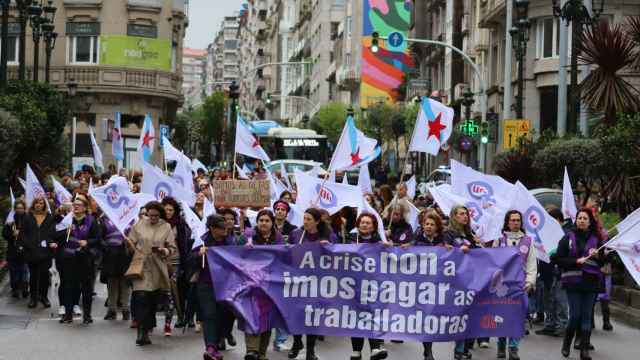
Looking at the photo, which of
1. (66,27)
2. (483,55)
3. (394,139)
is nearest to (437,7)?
(394,139)

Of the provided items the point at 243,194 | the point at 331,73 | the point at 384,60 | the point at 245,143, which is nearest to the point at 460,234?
the point at 243,194

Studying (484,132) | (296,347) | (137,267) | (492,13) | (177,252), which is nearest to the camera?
(296,347)

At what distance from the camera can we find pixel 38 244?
55.3 feet

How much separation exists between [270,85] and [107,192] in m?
137

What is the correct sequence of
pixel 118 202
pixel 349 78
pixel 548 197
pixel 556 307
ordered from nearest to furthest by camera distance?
pixel 118 202, pixel 556 307, pixel 548 197, pixel 349 78

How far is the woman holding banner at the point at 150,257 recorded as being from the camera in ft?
44.4

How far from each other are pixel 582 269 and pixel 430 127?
3.69m

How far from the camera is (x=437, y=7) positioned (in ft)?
225

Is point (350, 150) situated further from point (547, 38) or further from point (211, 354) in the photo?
point (547, 38)

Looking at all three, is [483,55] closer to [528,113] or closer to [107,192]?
[528,113]

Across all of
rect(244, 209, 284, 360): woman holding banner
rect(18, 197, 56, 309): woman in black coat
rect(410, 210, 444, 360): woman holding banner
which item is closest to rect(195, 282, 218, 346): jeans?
rect(244, 209, 284, 360): woman holding banner

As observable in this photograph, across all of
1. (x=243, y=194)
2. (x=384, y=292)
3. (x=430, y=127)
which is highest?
(x=430, y=127)

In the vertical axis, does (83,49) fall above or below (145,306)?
above

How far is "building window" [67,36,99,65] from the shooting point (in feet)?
184
